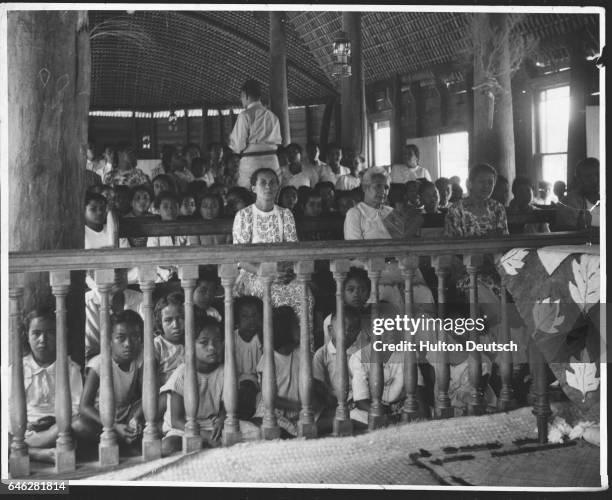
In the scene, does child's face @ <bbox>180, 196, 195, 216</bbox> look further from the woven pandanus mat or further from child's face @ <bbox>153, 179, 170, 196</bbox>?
the woven pandanus mat

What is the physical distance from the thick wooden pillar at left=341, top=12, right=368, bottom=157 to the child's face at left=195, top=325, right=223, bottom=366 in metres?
5.22

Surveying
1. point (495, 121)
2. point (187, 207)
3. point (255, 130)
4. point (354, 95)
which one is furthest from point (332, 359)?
point (354, 95)

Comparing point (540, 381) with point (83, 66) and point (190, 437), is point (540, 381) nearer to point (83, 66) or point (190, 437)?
point (190, 437)

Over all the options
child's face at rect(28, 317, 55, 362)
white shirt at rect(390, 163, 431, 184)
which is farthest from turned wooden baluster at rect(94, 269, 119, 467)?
white shirt at rect(390, 163, 431, 184)

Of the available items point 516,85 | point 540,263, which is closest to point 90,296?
point 540,263

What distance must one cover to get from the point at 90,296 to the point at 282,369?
1315 mm

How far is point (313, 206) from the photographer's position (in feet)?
18.8

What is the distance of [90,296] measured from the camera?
4.36 metres

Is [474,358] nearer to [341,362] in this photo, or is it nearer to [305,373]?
[341,362]

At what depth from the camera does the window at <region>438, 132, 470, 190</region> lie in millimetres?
10180

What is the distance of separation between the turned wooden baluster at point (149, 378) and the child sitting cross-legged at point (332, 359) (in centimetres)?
71

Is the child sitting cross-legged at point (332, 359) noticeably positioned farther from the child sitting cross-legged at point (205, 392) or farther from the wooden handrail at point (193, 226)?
the wooden handrail at point (193, 226)

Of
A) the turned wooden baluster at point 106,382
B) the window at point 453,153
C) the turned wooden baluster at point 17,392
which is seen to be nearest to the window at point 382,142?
the window at point 453,153

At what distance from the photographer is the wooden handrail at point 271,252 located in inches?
122
